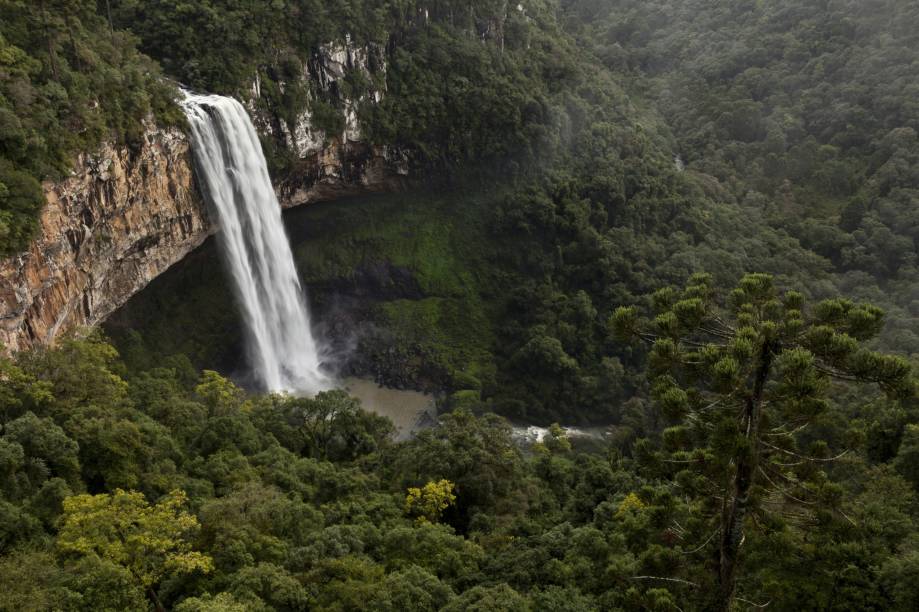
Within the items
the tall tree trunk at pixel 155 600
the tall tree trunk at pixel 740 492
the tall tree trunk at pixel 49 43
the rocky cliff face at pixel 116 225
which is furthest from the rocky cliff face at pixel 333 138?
the tall tree trunk at pixel 740 492

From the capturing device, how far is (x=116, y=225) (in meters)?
25.9

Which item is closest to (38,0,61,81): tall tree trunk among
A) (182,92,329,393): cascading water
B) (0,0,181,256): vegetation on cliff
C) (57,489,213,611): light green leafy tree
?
(0,0,181,256): vegetation on cliff

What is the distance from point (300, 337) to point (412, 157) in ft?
39.9

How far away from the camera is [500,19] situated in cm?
4488

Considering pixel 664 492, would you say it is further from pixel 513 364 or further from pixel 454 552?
pixel 513 364

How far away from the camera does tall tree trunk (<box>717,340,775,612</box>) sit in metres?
9.09

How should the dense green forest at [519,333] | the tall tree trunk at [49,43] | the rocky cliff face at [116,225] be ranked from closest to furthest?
the dense green forest at [519,333], the rocky cliff face at [116,225], the tall tree trunk at [49,43]

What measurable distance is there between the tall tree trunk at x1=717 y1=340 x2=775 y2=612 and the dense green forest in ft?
0.13

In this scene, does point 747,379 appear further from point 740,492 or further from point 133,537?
point 133,537

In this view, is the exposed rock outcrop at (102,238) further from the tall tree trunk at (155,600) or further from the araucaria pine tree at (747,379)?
the araucaria pine tree at (747,379)

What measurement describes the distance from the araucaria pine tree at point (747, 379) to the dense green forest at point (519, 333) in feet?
0.15

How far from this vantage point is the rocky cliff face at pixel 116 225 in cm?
2133

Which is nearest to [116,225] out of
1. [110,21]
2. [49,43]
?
[49,43]

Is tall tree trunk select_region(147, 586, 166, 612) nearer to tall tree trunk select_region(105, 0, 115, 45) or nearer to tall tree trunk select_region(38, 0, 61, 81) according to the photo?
tall tree trunk select_region(38, 0, 61, 81)
